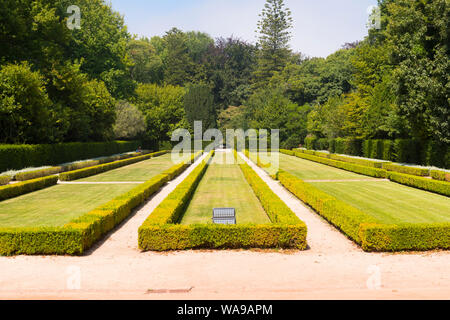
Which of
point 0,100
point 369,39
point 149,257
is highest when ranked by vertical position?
point 369,39

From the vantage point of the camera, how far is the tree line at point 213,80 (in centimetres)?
2638

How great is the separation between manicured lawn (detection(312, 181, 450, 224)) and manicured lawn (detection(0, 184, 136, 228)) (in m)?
10.2

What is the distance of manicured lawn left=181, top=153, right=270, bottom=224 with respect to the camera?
12070 mm

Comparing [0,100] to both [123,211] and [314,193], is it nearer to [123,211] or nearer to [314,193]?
[123,211]

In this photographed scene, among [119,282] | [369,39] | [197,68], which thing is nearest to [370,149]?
[369,39]

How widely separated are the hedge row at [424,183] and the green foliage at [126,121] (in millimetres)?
36795

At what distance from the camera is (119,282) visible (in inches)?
271

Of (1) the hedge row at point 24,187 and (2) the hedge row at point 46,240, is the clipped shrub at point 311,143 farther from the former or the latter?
(2) the hedge row at point 46,240

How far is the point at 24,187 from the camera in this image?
1772cm

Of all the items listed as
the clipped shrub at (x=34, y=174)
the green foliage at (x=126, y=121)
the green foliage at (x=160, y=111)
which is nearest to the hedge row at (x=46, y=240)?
the clipped shrub at (x=34, y=174)

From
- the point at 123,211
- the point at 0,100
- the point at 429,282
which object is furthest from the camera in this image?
the point at 0,100

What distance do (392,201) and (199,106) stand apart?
56.4 meters
